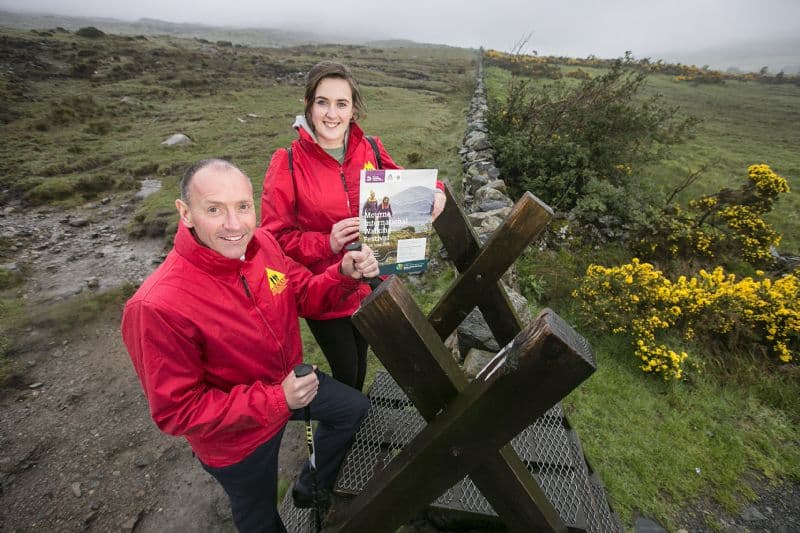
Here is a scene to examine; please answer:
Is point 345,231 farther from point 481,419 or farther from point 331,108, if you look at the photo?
point 481,419

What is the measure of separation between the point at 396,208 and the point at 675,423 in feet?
12.4

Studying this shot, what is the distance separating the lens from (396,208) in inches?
77.9

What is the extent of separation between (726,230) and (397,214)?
8.37 metres

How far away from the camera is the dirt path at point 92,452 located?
114 inches

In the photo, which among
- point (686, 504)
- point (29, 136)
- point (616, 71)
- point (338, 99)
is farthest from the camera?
point (29, 136)

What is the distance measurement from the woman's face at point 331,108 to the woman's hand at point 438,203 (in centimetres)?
84

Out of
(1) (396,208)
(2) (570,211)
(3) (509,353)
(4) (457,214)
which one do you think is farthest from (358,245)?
(2) (570,211)

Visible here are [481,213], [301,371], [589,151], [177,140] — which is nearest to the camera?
[301,371]

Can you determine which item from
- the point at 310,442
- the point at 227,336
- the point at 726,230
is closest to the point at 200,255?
the point at 227,336

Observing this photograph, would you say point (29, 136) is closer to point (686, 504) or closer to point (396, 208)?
point (396, 208)

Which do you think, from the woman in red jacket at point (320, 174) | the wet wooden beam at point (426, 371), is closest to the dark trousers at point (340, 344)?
the woman in red jacket at point (320, 174)

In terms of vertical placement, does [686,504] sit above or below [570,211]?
below

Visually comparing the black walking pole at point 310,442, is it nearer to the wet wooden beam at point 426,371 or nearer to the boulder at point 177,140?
the wet wooden beam at point 426,371

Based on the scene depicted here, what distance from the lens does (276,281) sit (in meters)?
2.06
